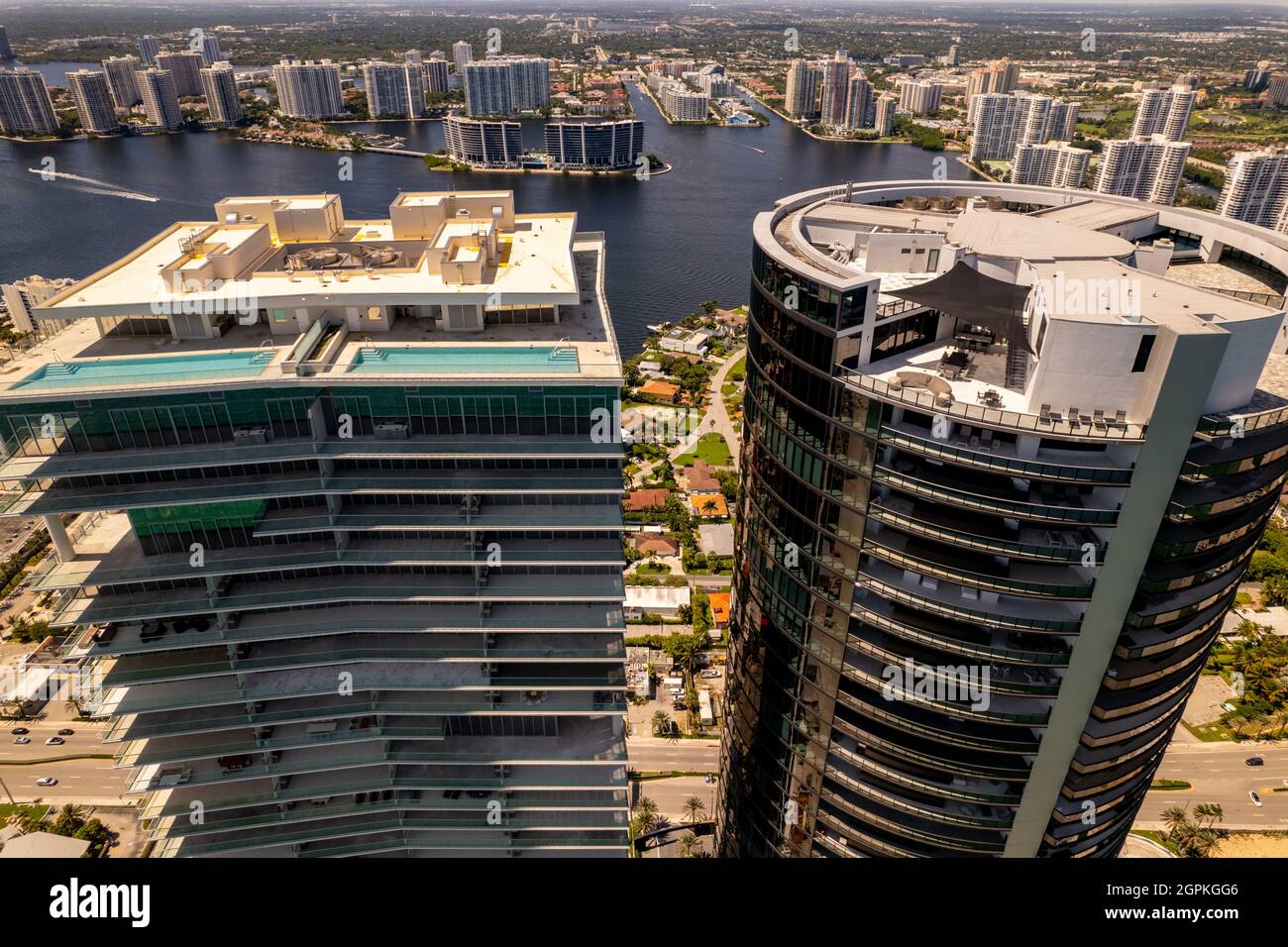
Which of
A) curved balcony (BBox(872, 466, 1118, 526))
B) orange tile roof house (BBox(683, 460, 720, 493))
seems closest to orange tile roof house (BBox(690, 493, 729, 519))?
orange tile roof house (BBox(683, 460, 720, 493))

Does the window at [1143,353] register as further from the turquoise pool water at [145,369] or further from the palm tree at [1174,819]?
the palm tree at [1174,819]

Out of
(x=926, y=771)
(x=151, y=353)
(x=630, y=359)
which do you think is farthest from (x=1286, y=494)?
(x=151, y=353)

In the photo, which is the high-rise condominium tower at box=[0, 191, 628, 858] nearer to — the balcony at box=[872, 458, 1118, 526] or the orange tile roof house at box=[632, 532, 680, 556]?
the balcony at box=[872, 458, 1118, 526]

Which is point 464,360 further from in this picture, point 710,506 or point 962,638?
point 710,506

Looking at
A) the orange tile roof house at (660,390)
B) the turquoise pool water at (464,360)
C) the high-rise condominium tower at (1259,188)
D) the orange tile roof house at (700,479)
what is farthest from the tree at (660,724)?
the high-rise condominium tower at (1259,188)

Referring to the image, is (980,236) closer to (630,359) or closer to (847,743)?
(847,743)

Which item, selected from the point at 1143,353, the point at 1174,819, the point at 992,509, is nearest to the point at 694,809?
the point at 1174,819
